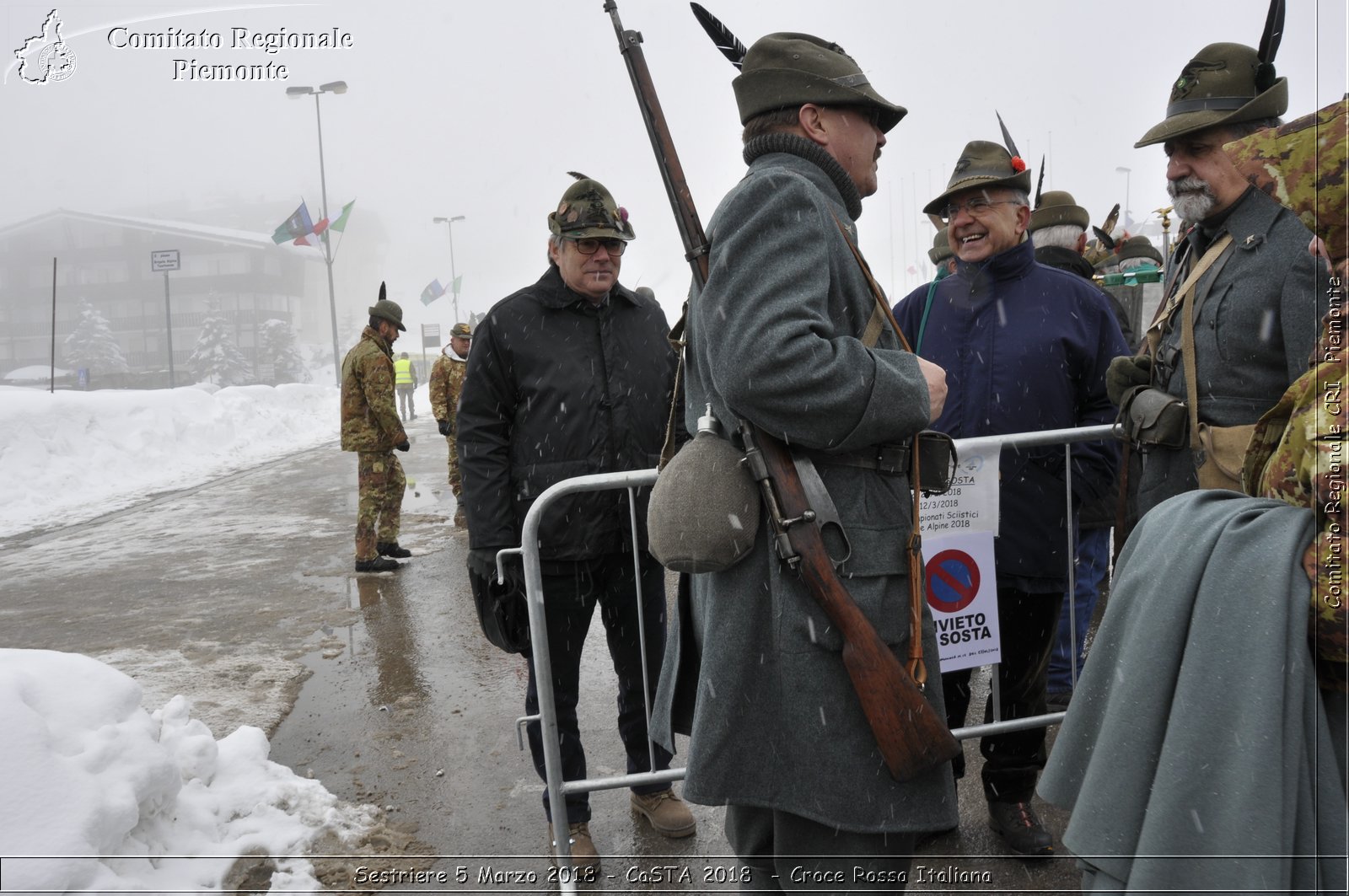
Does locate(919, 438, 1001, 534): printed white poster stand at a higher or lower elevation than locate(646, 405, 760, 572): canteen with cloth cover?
lower

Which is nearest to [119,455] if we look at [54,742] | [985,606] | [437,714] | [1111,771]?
[437,714]

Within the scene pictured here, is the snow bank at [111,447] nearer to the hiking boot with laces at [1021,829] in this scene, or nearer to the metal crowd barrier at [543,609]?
the metal crowd barrier at [543,609]

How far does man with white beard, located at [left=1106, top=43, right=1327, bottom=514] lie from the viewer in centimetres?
266

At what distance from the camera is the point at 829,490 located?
1.94 m

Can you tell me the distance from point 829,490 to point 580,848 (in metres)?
2.06

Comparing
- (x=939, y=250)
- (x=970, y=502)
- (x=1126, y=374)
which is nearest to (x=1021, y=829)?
(x=970, y=502)

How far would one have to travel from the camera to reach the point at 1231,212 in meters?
2.87

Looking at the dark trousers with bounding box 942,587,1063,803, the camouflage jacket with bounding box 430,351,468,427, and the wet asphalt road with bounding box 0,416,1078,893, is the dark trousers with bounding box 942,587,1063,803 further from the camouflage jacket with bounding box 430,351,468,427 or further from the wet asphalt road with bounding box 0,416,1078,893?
the camouflage jacket with bounding box 430,351,468,427

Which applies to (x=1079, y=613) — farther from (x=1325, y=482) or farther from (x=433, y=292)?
(x=433, y=292)

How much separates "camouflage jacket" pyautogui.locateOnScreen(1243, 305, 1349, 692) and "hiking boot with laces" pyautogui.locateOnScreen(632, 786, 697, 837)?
2624mm

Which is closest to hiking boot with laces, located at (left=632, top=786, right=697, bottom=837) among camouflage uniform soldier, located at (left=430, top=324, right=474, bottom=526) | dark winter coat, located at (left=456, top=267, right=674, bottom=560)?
dark winter coat, located at (left=456, top=267, right=674, bottom=560)

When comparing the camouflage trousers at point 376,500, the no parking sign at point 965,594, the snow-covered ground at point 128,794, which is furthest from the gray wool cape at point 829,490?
the camouflage trousers at point 376,500

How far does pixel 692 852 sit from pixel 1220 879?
2428 mm

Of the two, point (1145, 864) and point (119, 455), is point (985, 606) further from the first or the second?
point (119, 455)
